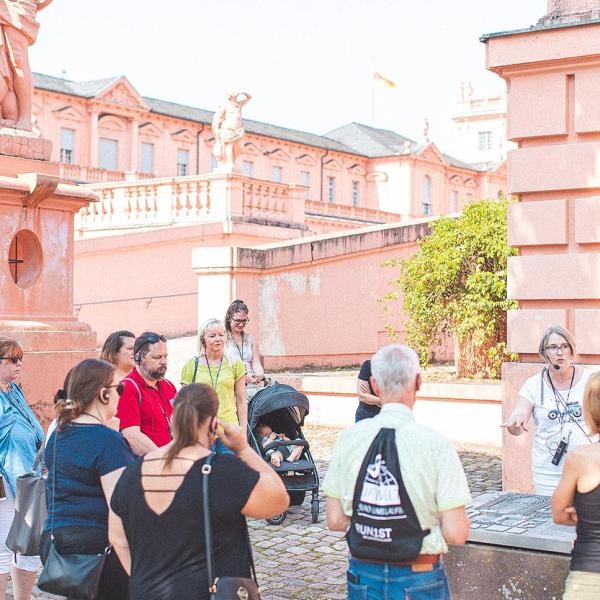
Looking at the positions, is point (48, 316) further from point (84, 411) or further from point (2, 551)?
point (84, 411)

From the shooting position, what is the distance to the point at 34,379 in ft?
32.0

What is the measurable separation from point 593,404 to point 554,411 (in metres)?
2.26

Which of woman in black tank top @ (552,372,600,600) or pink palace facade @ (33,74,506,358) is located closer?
woman in black tank top @ (552,372,600,600)

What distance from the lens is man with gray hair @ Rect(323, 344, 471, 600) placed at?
3744 mm

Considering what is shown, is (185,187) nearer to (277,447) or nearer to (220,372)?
(277,447)

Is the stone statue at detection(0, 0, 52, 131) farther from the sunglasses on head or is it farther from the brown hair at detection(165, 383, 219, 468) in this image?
the brown hair at detection(165, 383, 219, 468)

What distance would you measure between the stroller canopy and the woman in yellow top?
770 millimetres

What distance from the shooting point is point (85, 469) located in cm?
443

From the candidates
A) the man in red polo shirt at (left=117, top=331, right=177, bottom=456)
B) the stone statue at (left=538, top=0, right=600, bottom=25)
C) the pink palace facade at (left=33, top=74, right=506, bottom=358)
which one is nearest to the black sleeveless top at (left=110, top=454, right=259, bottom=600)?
the man in red polo shirt at (left=117, top=331, right=177, bottom=456)

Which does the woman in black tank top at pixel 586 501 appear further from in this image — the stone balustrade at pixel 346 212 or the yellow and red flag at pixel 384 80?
Result: the yellow and red flag at pixel 384 80

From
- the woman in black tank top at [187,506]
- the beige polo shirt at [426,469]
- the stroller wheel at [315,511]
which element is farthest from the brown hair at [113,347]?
the stroller wheel at [315,511]

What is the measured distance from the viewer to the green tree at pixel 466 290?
44.7 feet

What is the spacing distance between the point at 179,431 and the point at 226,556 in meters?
0.49

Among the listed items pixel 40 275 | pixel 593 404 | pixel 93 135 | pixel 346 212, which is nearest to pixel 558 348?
pixel 593 404
